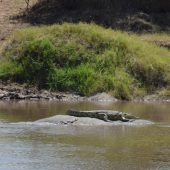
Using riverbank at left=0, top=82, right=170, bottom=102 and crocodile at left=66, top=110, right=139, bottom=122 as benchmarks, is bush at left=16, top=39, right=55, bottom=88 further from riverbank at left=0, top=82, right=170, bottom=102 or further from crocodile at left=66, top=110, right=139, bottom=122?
crocodile at left=66, top=110, right=139, bottom=122

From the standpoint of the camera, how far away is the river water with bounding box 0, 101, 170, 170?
15219 millimetres

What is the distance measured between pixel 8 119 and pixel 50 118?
1513 millimetres

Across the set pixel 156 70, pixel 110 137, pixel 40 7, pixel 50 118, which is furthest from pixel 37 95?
pixel 40 7

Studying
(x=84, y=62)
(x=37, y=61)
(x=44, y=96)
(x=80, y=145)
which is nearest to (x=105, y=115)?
(x=80, y=145)

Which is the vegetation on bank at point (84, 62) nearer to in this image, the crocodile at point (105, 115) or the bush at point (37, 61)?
the bush at point (37, 61)

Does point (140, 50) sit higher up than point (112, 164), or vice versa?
point (140, 50)

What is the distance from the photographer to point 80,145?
17484 mm

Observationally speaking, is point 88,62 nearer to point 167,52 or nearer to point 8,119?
point 167,52

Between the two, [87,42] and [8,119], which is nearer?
[8,119]

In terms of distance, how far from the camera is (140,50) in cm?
3228

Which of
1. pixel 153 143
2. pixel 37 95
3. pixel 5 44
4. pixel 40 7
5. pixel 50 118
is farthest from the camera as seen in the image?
pixel 40 7

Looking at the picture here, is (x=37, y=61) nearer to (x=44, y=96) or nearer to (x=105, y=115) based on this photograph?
(x=44, y=96)

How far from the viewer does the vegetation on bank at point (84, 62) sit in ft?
99.6

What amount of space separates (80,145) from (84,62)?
14213mm
